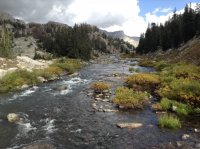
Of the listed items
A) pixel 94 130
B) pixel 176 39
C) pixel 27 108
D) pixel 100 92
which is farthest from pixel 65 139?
pixel 176 39

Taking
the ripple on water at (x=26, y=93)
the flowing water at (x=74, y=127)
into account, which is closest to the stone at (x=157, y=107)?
the flowing water at (x=74, y=127)

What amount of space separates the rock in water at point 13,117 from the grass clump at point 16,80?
12.6 metres

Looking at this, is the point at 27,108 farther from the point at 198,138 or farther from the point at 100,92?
the point at 198,138

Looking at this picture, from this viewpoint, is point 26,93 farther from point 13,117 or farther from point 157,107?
point 157,107

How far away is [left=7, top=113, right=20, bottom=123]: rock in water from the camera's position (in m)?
22.6

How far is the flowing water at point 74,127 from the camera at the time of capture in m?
18.1

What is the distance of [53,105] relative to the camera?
2817cm

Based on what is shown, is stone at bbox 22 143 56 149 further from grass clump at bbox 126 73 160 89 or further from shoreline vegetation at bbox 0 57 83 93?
grass clump at bbox 126 73 160 89

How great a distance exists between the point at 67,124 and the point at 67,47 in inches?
3180

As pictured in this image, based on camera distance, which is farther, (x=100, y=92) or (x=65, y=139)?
(x=100, y=92)

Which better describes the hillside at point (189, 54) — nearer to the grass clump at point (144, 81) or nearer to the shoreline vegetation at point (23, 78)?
the grass clump at point (144, 81)

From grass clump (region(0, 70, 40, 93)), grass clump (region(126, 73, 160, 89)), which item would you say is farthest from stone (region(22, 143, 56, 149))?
grass clump (region(126, 73, 160, 89))

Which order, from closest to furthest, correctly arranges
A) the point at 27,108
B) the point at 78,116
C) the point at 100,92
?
the point at 78,116, the point at 27,108, the point at 100,92

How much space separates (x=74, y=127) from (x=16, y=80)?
19615 millimetres
